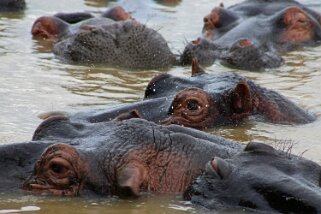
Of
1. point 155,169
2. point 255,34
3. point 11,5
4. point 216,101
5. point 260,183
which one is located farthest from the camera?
point 11,5

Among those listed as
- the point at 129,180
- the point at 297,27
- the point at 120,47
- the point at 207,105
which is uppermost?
the point at 297,27

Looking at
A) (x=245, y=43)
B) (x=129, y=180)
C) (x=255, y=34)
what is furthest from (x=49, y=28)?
(x=129, y=180)

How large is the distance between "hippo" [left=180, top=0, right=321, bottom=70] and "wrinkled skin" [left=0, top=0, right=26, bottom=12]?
2.75 meters

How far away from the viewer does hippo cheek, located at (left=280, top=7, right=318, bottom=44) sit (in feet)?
38.6

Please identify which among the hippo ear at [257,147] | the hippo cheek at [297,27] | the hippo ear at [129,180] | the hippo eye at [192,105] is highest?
the hippo cheek at [297,27]

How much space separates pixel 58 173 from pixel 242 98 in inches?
109

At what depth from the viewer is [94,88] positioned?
29.7ft

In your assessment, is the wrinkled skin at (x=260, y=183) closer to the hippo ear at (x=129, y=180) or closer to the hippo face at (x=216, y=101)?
the hippo ear at (x=129, y=180)

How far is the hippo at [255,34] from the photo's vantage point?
34.5ft

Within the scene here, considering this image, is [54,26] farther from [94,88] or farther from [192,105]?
[192,105]

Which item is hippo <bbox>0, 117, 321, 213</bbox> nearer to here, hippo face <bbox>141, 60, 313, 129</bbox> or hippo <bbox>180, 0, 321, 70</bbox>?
hippo face <bbox>141, 60, 313, 129</bbox>

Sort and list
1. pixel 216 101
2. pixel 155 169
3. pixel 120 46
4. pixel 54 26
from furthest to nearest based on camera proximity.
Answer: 1. pixel 54 26
2. pixel 120 46
3. pixel 216 101
4. pixel 155 169

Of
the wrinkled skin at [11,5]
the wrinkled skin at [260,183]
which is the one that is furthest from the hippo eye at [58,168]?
the wrinkled skin at [11,5]

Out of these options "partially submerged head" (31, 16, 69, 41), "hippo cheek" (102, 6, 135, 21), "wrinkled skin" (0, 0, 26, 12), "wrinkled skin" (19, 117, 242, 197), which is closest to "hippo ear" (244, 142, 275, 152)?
"wrinkled skin" (19, 117, 242, 197)
